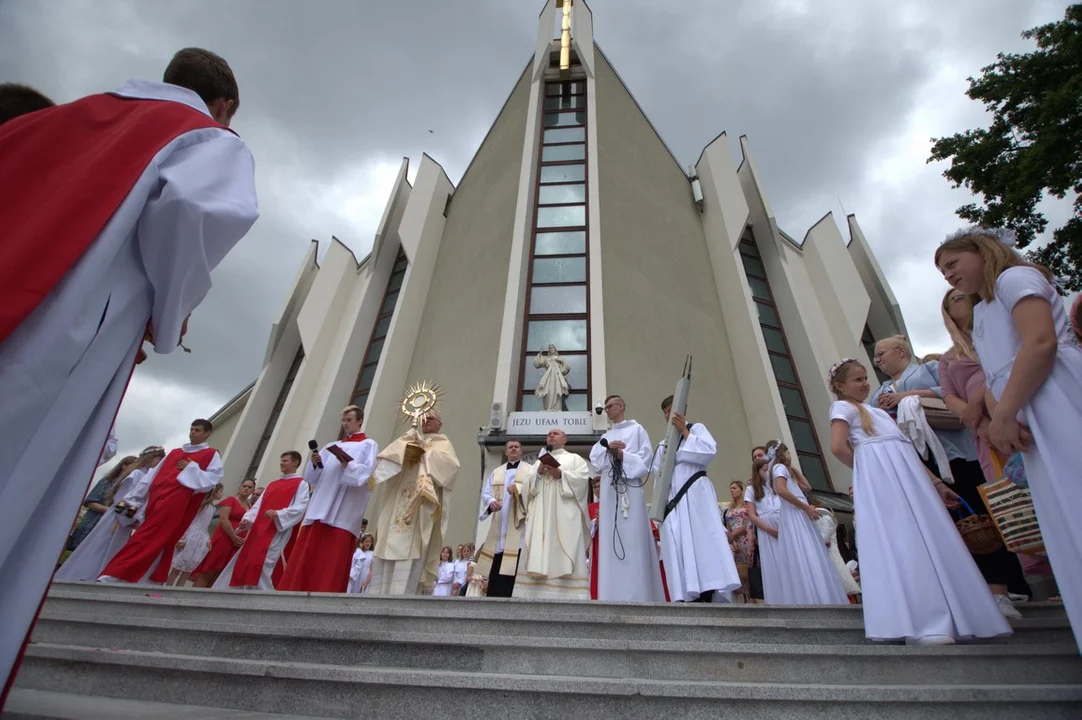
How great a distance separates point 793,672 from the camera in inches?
92.4

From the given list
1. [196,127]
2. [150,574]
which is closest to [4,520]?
[196,127]

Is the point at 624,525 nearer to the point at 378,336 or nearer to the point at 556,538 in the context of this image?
the point at 556,538

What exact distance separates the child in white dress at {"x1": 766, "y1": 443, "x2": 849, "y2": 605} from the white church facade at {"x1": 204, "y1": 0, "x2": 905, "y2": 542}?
6556 millimetres

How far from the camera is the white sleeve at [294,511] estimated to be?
19.6 ft

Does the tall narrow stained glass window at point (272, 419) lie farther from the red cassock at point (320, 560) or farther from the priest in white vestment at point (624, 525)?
the priest in white vestment at point (624, 525)

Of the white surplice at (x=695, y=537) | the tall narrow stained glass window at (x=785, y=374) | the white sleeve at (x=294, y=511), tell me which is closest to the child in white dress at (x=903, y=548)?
the white surplice at (x=695, y=537)

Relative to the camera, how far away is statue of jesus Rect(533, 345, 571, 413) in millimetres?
12477

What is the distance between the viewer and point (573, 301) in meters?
14.4

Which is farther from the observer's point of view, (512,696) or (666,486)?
(666,486)

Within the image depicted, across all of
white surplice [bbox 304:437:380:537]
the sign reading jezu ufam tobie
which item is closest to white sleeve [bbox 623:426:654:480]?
white surplice [bbox 304:437:380:537]

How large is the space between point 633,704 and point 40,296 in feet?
6.83

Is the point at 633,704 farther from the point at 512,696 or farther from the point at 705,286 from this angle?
the point at 705,286

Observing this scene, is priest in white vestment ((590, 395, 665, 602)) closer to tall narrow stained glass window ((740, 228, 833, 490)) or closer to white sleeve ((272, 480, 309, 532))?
white sleeve ((272, 480, 309, 532))

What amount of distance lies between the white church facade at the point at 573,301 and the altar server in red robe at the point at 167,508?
A: 19.6 feet
